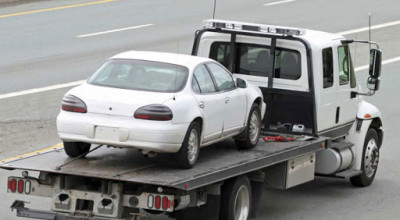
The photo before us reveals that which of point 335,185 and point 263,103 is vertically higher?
point 263,103

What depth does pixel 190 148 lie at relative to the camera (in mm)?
13133

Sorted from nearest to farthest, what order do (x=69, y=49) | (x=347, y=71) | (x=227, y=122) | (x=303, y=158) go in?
1. (x=227, y=122)
2. (x=303, y=158)
3. (x=347, y=71)
4. (x=69, y=49)

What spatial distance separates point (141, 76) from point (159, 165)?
3.55 ft

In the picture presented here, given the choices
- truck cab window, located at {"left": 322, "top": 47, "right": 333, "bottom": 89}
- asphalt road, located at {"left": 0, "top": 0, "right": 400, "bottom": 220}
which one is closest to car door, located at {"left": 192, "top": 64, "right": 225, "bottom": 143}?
asphalt road, located at {"left": 0, "top": 0, "right": 400, "bottom": 220}

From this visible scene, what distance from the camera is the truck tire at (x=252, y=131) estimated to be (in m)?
14.5

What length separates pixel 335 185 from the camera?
17266mm

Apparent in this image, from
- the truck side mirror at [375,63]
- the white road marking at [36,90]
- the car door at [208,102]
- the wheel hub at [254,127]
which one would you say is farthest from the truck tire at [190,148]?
the white road marking at [36,90]

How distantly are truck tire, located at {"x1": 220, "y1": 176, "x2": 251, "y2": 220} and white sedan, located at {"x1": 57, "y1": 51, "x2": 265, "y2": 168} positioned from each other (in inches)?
21.4

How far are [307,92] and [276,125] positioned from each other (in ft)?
2.19

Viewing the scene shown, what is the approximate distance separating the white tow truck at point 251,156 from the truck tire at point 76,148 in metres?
0.10

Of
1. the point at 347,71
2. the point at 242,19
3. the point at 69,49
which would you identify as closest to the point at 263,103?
the point at 347,71

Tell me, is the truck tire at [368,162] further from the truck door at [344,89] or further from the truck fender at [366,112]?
the truck door at [344,89]

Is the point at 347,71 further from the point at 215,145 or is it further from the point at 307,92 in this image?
the point at 215,145

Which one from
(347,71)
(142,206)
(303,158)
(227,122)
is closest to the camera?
(142,206)
